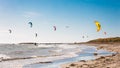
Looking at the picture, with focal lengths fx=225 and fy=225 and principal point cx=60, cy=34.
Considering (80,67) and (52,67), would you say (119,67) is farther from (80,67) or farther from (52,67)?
(52,67)

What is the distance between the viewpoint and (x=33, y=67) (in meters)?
17.9

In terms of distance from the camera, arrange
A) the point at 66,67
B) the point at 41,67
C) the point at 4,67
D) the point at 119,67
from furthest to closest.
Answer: the point at 4,67 < the point at 41,67 < the point at 66,67 < the point at 119,67

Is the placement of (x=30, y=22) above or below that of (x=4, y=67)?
above

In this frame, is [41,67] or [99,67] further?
[41,67]

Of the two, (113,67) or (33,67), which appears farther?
(33,67)

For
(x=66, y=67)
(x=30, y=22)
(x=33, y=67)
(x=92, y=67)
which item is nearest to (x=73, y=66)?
(x=66, y=67)

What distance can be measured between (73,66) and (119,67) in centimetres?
396

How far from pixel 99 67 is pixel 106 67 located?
0.48m

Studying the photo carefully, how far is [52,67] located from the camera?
17281mm

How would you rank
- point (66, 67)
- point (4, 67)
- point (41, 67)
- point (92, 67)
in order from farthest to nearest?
point (4, 67) < point (41, 67) < point (66, 67) < point (92, 67)

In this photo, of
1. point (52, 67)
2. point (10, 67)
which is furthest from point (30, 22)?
point (52, 67)

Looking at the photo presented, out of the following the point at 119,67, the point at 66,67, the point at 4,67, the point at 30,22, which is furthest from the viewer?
the point at 30,22

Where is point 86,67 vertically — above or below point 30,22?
below

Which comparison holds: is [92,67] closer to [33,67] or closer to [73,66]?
[73,66]
